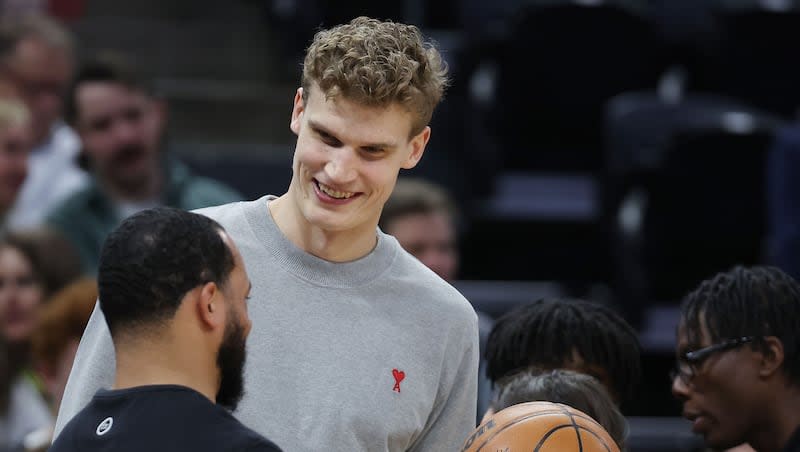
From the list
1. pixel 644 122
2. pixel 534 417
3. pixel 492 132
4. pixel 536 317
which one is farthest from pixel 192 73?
pixel 534 417

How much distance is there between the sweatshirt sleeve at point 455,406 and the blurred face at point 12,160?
3285 millimetres

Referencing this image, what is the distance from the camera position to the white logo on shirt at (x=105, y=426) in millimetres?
2512

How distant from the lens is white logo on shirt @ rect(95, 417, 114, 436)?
251 cm

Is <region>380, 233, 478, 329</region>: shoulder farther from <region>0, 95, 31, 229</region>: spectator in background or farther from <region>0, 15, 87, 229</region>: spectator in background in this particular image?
<region>0, 15, 87, 229</region>: spectator in background

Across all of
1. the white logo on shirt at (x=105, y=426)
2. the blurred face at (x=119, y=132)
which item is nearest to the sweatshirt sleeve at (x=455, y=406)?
Answer: the white logo on shirt at (x=105, y=426)

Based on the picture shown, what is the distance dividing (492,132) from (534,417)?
4.66m

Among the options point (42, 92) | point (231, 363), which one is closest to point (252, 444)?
point (231, 363)

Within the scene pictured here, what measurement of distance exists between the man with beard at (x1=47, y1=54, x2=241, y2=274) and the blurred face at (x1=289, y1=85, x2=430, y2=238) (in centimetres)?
279

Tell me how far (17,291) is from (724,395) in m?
3.14

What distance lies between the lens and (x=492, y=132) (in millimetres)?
7578

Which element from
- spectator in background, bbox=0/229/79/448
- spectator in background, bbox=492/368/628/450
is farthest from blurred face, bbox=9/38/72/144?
spectator in background, bbox=492/368/628/450

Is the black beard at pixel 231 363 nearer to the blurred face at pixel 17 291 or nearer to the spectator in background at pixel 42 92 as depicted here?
the blurred face at pixel 17 291

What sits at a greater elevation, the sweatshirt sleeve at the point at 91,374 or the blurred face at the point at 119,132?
the sweatshirt sleeve at the point at 91,374

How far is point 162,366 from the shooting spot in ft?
8.52
